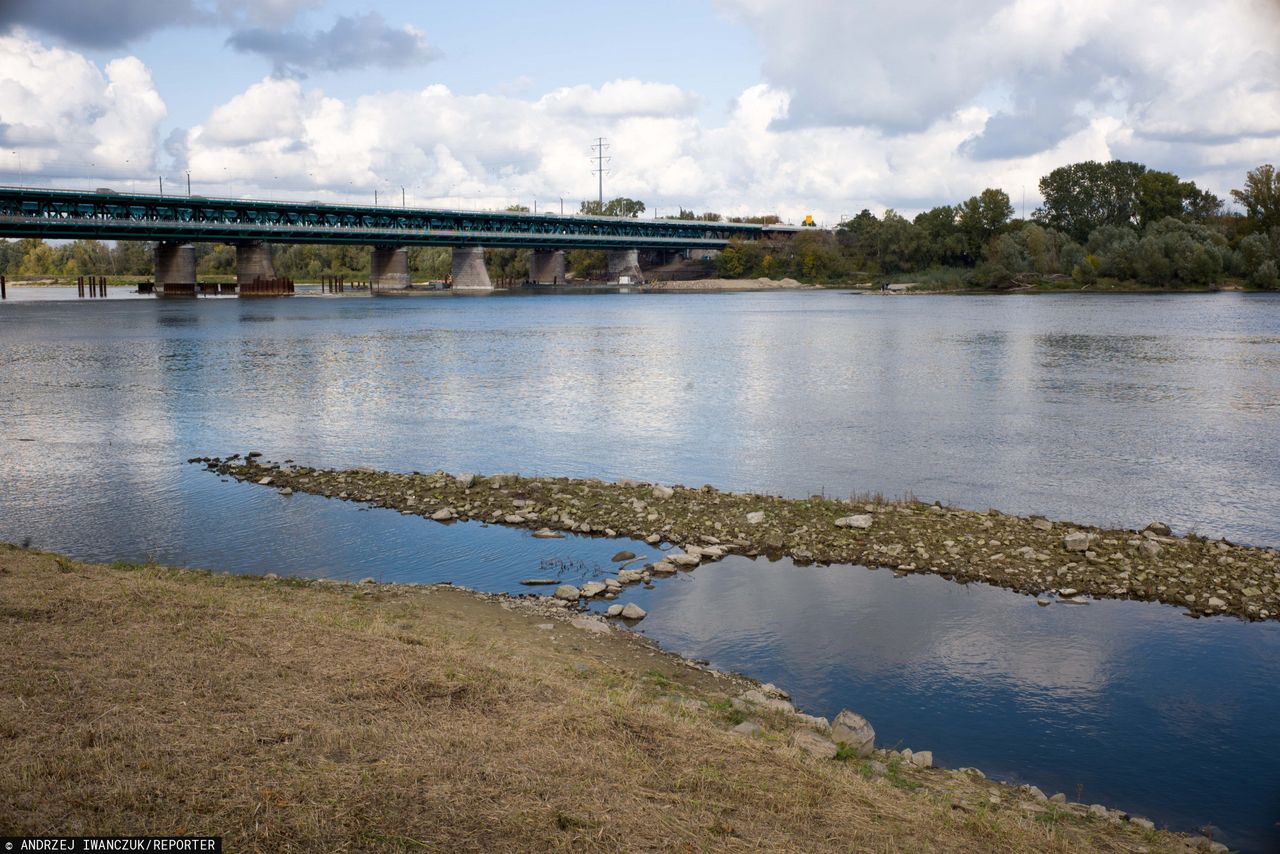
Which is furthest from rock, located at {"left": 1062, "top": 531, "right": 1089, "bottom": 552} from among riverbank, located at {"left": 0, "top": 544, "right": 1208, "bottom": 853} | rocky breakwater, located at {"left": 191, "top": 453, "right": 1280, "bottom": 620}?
riverbank, located at {"left": 0, "top": 544, "right": 1208, "bottom": 853}

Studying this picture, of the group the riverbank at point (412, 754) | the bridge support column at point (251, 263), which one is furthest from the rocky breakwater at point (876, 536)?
the bridge support column at point (251, 263)

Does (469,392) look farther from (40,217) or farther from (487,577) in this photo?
(40,217)

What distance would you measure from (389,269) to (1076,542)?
183 m

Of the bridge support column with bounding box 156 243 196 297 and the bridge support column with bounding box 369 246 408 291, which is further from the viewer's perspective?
the bridge support column with bounding box 369 246 408 291

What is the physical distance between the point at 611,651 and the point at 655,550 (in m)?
5.81

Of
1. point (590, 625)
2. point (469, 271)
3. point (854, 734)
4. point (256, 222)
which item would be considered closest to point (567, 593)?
point (590, 625)

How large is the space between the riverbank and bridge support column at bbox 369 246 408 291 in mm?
183220

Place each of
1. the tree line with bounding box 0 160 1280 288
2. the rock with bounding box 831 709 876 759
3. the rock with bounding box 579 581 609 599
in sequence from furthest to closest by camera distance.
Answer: the tree line with bounding box 0 160 1280 288, the rock with bounding box 579 581 609 599, the rock with bounding box 831 709 876 759

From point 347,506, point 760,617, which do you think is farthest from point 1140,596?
point 347,506

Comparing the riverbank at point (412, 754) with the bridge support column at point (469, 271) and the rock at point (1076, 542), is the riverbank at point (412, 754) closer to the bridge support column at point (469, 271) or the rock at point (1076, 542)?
the rock at point (1076, 542)

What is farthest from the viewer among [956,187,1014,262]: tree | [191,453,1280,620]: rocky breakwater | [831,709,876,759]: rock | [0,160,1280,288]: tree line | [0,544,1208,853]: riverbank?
[956,187,1014,262]: tree

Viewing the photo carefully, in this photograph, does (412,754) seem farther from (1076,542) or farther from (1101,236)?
(1101,236)

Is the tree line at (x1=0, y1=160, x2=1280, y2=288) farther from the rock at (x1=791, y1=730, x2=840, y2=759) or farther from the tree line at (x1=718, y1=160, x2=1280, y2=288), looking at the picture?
the rock at (x1=791, y1=730, x2=840, y2=759)

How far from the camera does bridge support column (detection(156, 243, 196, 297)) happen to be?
15038 cm
